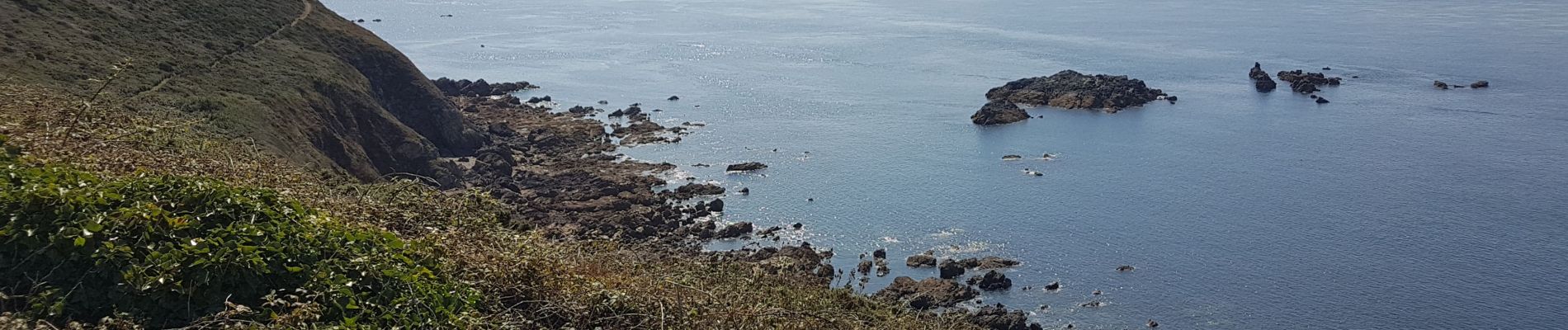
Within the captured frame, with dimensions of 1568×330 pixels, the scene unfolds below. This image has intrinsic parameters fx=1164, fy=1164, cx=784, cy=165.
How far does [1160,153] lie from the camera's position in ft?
177

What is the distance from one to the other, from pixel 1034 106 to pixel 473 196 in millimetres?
60943

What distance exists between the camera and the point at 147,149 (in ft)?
36.7

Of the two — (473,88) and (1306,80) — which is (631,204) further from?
(1306,80)

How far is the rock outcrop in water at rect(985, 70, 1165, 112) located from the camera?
225ft

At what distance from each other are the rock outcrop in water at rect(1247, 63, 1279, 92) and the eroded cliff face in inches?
1927

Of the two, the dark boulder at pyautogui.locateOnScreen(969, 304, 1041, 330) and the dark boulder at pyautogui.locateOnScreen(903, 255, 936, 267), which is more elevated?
the dark boulder at pyautogui.locateOnScreen(969, 304, 1041, 330)

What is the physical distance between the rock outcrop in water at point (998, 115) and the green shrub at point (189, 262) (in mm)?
55153

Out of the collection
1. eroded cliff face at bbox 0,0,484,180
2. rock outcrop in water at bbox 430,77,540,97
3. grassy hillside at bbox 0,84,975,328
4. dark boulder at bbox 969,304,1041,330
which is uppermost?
grassy hillside at bbox 0,84,975,328

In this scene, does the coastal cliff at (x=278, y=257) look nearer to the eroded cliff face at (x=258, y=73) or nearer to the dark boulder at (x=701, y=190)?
the eroded cliff face at (x=258, y=73)

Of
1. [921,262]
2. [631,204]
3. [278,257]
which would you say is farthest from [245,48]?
[278,257]

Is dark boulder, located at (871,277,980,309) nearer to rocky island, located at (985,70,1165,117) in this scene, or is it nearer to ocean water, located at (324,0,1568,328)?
ocean water, located at (324,0,1568,328)

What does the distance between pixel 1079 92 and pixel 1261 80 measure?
44.8 ft

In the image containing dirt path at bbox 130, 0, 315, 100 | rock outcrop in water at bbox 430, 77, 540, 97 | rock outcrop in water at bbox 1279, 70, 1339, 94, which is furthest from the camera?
rock outcrop in water at bbox 1279, 70, 1339, 94

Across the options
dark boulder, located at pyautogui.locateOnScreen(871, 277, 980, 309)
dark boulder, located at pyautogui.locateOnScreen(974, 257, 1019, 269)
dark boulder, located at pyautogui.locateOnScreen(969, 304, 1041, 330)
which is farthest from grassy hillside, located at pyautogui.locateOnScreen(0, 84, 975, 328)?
dark boulder, located at pyautogui.locateOnScreen(974, 257, 1019, 269)
